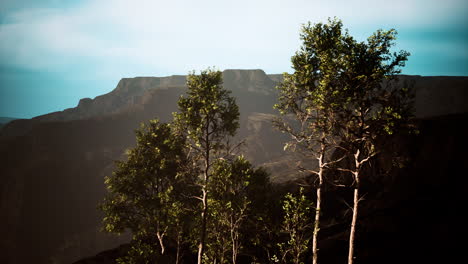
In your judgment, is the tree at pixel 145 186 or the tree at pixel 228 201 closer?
the tree at pixel 228 201

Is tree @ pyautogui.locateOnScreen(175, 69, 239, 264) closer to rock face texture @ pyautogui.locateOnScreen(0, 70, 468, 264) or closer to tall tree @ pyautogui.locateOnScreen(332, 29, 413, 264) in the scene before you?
tall tree @ pyautogui.locateOnScreen(332, 29, 413, 264)

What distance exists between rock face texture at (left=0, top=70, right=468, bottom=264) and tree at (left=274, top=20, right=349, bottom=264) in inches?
634

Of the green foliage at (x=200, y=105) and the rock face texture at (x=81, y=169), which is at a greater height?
the green foliage at (x=200, y=105)

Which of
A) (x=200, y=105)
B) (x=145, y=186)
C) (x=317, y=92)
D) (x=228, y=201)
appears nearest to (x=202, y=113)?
(x=200, y=105)

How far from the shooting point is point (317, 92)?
16.1 m

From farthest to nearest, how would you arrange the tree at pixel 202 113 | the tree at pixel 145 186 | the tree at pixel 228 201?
1. the tree at pixel 145 186
2. the tree at pixel 202 113
3. the tree at pixel 228 201

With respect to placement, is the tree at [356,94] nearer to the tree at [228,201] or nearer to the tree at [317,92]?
the tree at [317,92]

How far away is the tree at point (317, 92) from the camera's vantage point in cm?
1580

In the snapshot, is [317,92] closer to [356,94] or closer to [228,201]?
[356,94]

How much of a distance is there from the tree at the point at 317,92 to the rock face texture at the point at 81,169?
16.1 m

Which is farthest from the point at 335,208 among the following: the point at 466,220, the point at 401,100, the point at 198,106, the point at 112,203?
the point at 112,203

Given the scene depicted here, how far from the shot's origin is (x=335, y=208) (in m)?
34.8

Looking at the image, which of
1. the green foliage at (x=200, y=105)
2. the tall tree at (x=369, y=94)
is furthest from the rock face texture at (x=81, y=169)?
the green foliage at (x=200, y=105)

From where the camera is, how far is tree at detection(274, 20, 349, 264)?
15.8 metres
